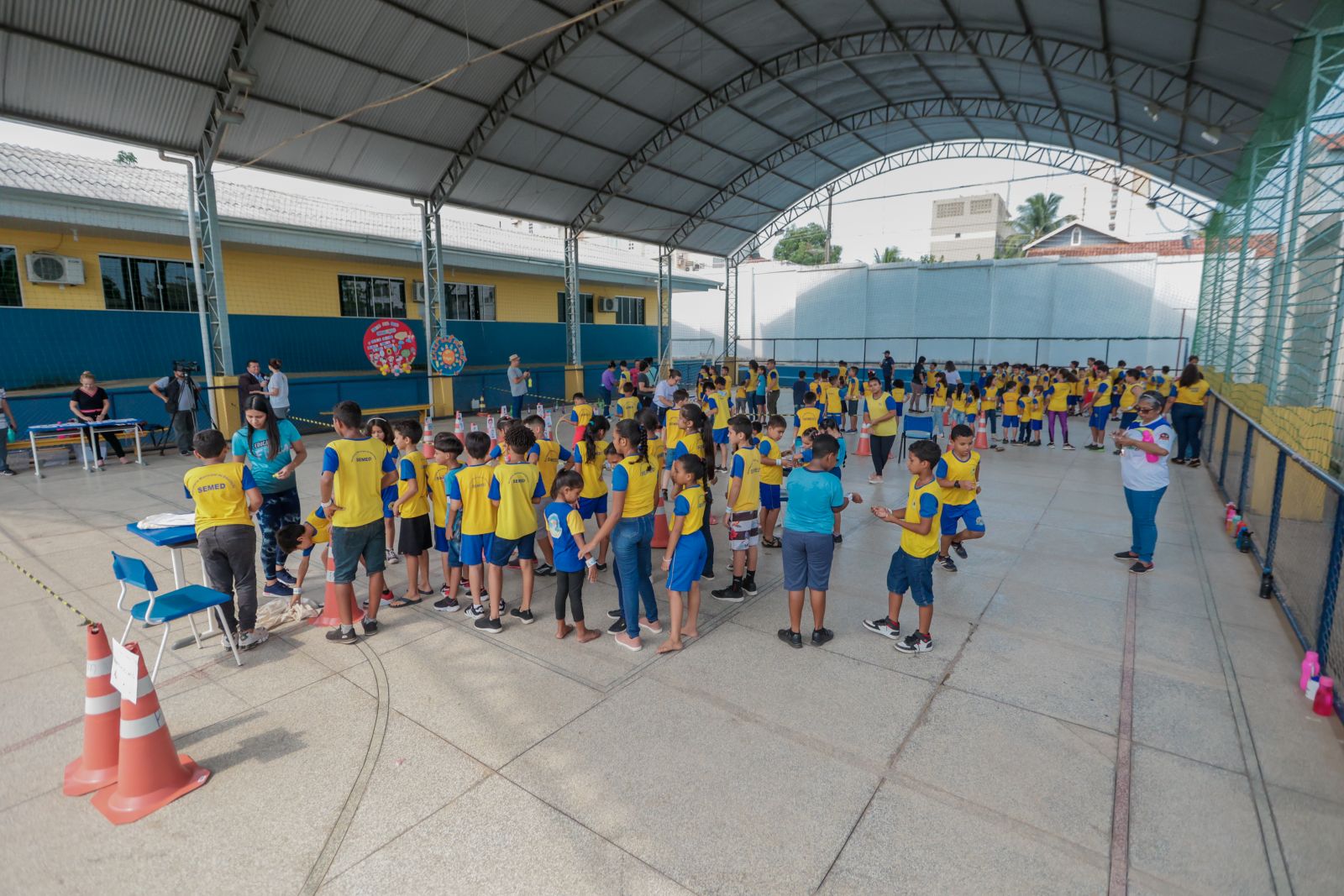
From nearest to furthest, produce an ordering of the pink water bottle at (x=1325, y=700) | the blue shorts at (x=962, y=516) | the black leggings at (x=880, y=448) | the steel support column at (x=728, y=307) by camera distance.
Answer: the pink water bottle at (x=1325, y=700), the blue shorts at (x=962, y=516), the black leggings at (x=880, y=448), the steel support column at (x=728, y=307)

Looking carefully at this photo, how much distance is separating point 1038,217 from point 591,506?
6615 cm

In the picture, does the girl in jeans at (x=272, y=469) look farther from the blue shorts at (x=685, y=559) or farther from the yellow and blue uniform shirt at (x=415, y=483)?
the blue shorts at (x=685, y=559)

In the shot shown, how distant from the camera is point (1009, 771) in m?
3.73

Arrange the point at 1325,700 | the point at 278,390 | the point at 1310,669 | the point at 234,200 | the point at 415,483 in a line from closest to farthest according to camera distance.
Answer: the point at 1325,700, the point at 1310,669, the point at 415,483, the point at 278,390, the point at 234,200

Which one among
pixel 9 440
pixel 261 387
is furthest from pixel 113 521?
pixel 9 440

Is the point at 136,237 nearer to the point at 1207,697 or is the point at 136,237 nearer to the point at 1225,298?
the point at 1207,697

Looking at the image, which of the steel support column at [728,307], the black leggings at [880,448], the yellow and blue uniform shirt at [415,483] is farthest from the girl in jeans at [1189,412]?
the steel support column at [728,307]

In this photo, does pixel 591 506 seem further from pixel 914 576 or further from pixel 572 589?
pixel 914 576

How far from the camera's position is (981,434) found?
14484 mm

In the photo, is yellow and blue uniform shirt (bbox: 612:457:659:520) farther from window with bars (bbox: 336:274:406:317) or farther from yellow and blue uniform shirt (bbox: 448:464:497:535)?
window with bars (bbox: 336:274:406:317)

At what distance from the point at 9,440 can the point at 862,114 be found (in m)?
24.8

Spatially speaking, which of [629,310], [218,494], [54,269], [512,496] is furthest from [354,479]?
[629,310]

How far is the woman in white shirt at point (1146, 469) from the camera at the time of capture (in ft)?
21.0

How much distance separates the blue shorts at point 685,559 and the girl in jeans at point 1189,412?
10.8 meters
